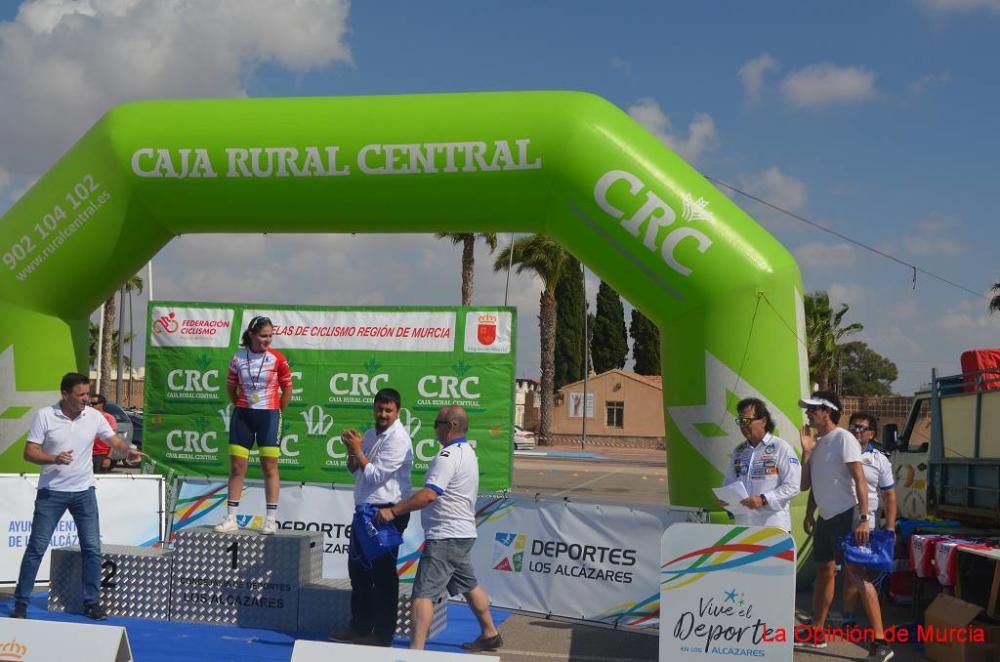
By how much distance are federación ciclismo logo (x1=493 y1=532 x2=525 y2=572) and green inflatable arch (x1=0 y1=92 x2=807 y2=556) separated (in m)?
1.55

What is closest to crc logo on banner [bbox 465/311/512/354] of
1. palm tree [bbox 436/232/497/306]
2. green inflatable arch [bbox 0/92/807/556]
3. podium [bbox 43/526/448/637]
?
green inflatable arch [bbox 0/92/807/556]

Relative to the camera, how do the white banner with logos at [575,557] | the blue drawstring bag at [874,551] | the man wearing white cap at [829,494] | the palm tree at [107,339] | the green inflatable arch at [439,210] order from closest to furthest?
the blue drawstring bag at [874,551] < the man wearing white cap at [829,494] < the white banner with logos at [575,557] < the green inflatable arch at [439,210] < the palm tree at [107,339]

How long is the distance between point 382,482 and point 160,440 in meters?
5.26

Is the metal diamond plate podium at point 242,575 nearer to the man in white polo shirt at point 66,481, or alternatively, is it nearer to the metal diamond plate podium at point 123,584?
the metal diamond plate podium at point 123,584

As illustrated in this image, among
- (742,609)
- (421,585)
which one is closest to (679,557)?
(742,609)

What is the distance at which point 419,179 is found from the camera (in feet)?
28.4

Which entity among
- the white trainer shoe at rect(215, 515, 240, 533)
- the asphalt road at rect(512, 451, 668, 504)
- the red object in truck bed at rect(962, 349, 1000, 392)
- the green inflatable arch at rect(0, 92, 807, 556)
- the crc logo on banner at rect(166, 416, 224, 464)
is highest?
the green inflatable arch at rect(0, 92, 807, 556)

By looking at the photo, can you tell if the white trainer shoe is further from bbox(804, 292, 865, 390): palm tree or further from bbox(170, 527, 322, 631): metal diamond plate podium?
bbox(804, 292, 865, 390): palm tree

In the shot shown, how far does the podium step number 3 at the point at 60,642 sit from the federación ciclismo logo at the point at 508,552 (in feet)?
14.2

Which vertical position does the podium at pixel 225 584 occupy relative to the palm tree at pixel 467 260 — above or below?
below

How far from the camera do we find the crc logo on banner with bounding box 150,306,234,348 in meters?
10.7

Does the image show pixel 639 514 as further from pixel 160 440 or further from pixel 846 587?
pixel 160 440

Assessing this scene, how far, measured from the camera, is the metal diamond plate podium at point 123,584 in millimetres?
7457

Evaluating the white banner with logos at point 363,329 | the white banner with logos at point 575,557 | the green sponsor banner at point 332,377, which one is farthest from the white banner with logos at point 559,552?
the white banner with logos at point 363,329
